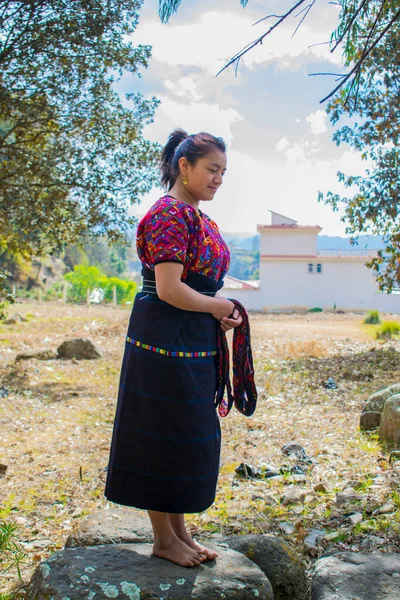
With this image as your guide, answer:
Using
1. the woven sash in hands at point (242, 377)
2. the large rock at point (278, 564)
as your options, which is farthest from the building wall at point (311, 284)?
the woven sash in hands at point (242, 377)

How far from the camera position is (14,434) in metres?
5.98

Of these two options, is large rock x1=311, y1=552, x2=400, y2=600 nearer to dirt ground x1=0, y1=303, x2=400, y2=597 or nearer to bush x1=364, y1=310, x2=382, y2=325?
dirt ground x1=0, y1=303, x2=400, y2=597

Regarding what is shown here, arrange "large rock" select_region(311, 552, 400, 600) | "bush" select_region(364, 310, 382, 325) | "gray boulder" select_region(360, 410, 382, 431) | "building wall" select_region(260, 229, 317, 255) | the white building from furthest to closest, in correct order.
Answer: "building wall" select_region(260, 229, 317, 255) < the white building < "bush" select_region(364, 310, 382, 325) < "gray boulder" select_region(360, 410, 382, 431) < "large rock" select_region(311, 552, 400, 600)

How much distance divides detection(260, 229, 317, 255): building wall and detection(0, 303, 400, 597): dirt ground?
16925mm

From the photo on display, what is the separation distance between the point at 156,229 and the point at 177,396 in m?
0.64

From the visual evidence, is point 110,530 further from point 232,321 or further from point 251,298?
point 251,298

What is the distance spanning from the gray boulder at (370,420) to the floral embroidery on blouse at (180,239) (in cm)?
360

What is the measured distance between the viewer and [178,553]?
7.69 feet

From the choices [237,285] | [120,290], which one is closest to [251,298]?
[237,285]

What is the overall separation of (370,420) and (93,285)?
21.9 m

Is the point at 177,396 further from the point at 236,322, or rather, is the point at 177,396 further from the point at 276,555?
the point at 276,555

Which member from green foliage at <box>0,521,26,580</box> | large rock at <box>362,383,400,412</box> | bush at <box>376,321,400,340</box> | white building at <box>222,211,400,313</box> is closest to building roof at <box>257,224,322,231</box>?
white building at <box>222,211,400,313</box>

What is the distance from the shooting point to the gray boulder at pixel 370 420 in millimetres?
5465

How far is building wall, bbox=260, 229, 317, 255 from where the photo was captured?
27.6 metres
